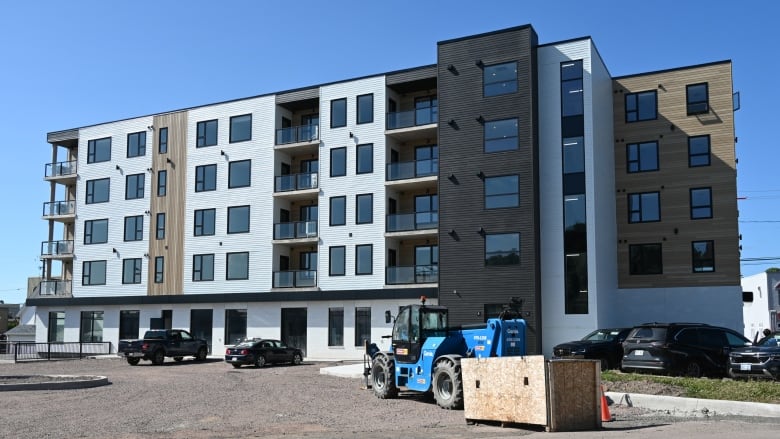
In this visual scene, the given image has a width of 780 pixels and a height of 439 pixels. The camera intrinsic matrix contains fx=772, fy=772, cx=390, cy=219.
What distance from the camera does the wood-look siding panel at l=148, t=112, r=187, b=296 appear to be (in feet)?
159

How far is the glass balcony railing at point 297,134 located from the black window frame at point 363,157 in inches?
121

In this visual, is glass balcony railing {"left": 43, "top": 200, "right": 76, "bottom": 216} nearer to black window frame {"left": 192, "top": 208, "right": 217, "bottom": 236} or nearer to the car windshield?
black window frame {"left": 192, "top": 208, "right": 217, "bottom": 236}

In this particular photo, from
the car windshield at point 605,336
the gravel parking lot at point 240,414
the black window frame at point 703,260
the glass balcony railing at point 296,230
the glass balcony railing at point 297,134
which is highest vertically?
the glass balcony railing at point 297,134

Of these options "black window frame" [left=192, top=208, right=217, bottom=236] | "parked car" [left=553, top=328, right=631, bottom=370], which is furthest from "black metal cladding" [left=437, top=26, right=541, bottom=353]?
"black window frame" [left=192, top=208, right=217, bottom=236]

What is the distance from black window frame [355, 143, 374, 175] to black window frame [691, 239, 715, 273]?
1715 cm

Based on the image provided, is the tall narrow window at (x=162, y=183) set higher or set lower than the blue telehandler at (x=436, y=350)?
higher

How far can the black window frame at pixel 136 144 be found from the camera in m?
50.9

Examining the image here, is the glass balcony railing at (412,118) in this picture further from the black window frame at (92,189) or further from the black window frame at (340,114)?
the black window frame at (92,189)

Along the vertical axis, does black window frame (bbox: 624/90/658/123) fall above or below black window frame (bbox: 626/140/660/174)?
above

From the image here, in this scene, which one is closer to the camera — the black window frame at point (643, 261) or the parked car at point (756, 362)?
the parked car at point (756, 362)

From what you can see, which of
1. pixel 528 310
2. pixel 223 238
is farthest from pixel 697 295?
pixel 223 238

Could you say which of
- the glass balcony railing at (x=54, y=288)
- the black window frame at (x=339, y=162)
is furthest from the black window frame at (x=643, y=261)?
the glass balcony railing at (x=54, y=288)

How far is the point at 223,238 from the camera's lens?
47.0 meters

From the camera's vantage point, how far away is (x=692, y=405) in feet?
54.1
